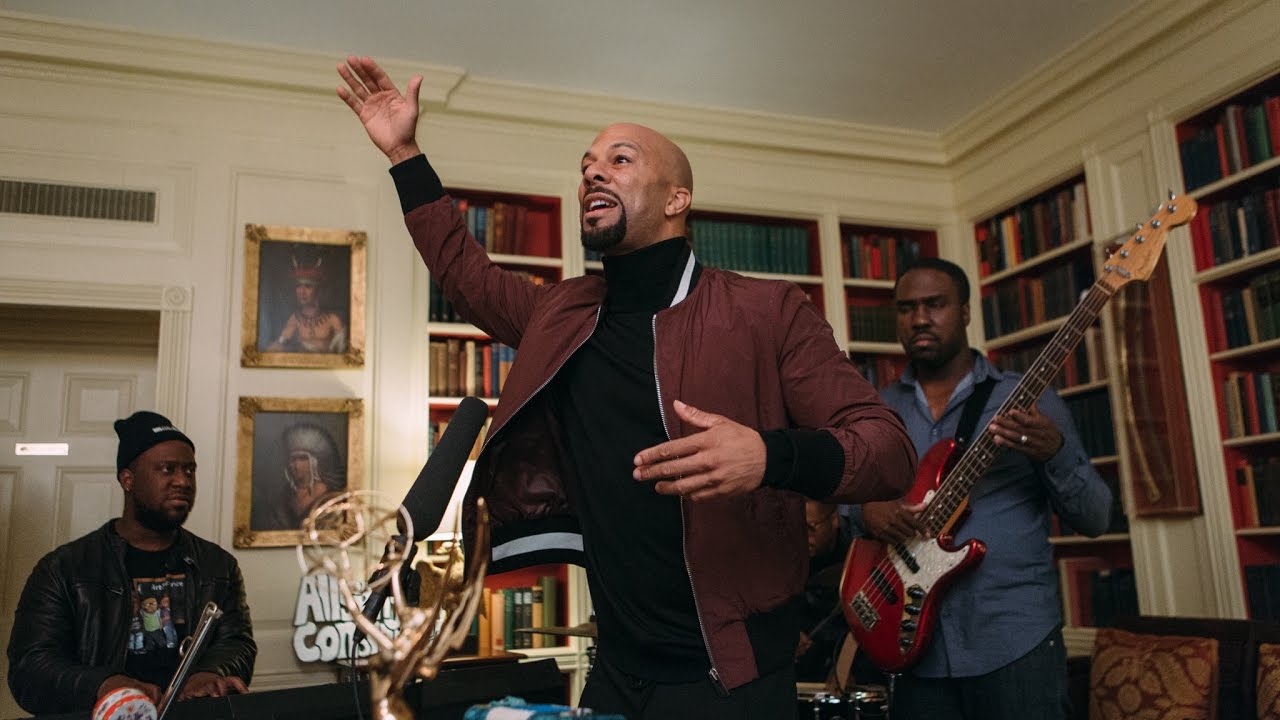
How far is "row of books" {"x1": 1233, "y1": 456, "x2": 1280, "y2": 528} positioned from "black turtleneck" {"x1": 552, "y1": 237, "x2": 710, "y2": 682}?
2.97 metres

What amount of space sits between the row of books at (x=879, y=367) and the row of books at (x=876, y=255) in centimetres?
42

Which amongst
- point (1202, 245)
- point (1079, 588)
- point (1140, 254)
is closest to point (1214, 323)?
point (1202, 245)

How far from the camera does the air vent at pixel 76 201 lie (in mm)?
4027

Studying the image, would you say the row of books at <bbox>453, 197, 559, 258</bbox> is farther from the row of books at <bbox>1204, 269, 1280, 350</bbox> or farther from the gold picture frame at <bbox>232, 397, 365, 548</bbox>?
the row of books at <bbox>1204, 269, 1280, 350</bbox>

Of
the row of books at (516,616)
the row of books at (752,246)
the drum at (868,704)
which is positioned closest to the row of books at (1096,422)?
the row of books at (752,246)

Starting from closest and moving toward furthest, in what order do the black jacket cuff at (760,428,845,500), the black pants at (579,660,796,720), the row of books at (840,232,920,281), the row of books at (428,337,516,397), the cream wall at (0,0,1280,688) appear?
1. the black jacket cuff at (760,428,845,500)
2. the black pants at (579,660,796,720)
3. the cream wall at (0,0,1280,688)
4. the row of books at (428,337,516,397)
5. the row of books at (840,232,920,281)

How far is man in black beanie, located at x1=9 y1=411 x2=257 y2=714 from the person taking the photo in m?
2.81

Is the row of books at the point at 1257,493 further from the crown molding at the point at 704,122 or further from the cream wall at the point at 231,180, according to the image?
the cream wall at the point at 231,180

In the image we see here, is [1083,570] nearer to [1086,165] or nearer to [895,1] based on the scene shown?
[1086,165]

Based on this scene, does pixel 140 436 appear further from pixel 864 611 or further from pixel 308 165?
pixel 864 611

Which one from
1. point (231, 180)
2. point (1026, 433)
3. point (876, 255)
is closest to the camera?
point (1026, 433)

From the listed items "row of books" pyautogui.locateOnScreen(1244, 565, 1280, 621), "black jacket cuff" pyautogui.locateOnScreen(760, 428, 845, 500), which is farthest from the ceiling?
"black jacket cuff" pyautogui.locateOnScreen(760, 428, 845, 500)

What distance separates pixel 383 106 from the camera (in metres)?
1.59

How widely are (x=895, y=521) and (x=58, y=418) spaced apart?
147 inches
